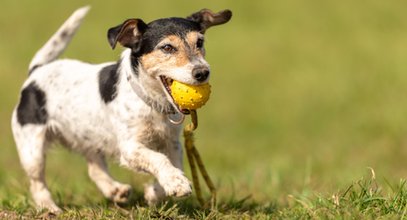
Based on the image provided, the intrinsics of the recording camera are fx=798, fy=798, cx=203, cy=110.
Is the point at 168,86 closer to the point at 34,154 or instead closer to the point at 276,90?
the point at 34,154

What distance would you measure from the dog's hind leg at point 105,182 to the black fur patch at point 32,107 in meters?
0.66

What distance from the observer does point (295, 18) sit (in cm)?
1753

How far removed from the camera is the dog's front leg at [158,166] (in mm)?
5789

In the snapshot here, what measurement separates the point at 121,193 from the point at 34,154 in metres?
Answer: 0.95

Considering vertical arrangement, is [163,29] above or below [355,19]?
above

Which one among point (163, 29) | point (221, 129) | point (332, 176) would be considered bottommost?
point (221, 129)

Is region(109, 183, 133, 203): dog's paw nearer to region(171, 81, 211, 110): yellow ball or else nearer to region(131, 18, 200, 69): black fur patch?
region(131, 18, 200, 69): black fur patch

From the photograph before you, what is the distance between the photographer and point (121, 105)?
6.56m

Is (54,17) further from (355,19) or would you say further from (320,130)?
(320,130)

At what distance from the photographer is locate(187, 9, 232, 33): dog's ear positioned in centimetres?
659

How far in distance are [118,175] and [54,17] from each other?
9.70 meters

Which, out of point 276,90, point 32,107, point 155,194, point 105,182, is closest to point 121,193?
point 105,182

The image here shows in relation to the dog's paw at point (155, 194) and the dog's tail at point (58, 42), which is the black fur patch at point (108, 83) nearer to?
the dog's paw at point (155, 194)

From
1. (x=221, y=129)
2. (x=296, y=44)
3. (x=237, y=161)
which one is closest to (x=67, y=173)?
(x=237, y=161)
